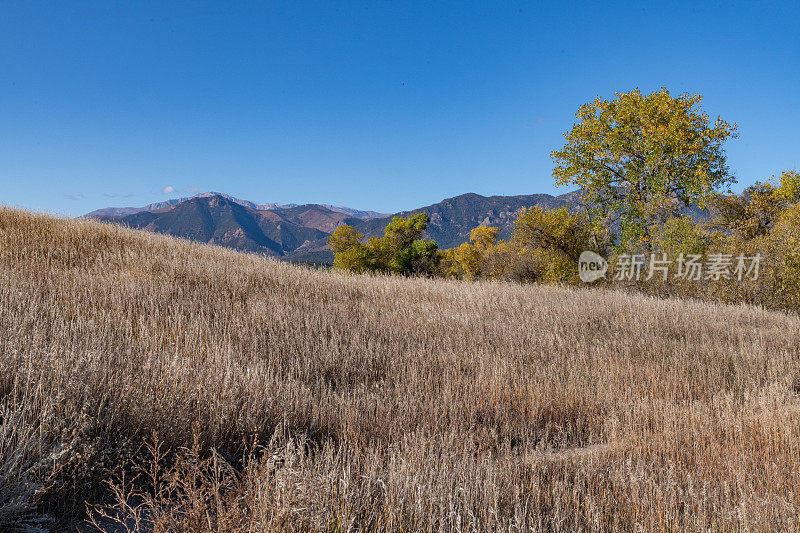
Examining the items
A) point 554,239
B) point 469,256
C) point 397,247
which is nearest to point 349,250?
point 397,247

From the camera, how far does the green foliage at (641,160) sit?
2048cm

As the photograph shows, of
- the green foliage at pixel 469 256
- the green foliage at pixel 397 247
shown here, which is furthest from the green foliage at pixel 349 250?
the green foliage at pixel 469 256

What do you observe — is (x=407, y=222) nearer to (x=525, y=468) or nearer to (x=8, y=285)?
(x=8, y=285)

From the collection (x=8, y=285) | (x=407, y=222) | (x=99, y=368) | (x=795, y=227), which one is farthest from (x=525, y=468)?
(x=407, y=222)

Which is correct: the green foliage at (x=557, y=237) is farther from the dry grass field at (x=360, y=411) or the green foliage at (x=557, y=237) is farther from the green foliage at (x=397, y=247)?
the green foliage at (x=397, y=247)

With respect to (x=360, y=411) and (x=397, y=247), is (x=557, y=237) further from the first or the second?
(x=397, y=247)

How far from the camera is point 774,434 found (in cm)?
393

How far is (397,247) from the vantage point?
4700 cm

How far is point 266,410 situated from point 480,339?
4.22m

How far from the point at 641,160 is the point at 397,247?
28046 millimetres

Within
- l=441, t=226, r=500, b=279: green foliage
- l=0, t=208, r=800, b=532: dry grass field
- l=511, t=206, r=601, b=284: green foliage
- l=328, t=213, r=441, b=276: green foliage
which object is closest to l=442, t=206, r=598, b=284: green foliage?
l=511, t=206, r=601, b=284: green foliage

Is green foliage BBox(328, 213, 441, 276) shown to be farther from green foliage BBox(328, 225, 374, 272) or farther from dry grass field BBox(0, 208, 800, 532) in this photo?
dry grass field BBox(0, 208, 800, 532)

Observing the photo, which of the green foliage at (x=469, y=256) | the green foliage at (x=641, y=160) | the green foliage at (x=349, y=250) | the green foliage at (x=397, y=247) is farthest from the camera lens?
the green foliage at (x=469, y=256)

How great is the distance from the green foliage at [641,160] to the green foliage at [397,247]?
Answer: 2426 centimetres
